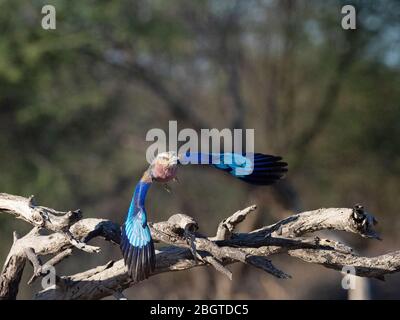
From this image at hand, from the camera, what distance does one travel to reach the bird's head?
3498 mm

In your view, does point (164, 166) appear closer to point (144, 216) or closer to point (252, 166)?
point (144, 216)

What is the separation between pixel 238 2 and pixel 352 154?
3190 millimetres

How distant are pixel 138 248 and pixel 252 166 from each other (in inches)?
30.2

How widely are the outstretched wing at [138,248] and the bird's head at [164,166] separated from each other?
20 centimetres

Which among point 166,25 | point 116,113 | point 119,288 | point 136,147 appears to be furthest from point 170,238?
point 136,147

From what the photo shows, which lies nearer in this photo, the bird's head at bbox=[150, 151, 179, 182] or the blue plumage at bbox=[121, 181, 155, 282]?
the bird's head at bbox=[150, 151, 179, 182]

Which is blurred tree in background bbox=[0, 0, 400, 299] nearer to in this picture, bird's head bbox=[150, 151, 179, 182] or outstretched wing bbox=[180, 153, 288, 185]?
outstretched wing bbox=[180, 153, 288, 185]

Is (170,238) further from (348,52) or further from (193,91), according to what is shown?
(193,91)

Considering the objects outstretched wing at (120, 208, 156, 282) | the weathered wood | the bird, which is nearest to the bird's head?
the bird

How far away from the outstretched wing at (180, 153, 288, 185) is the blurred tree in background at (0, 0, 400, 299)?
6.47 m

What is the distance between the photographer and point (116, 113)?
1250 cm

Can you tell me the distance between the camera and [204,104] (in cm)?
1458

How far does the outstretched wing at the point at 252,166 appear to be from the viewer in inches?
154

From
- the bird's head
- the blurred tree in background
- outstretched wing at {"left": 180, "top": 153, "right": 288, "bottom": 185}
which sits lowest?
the bird's head
